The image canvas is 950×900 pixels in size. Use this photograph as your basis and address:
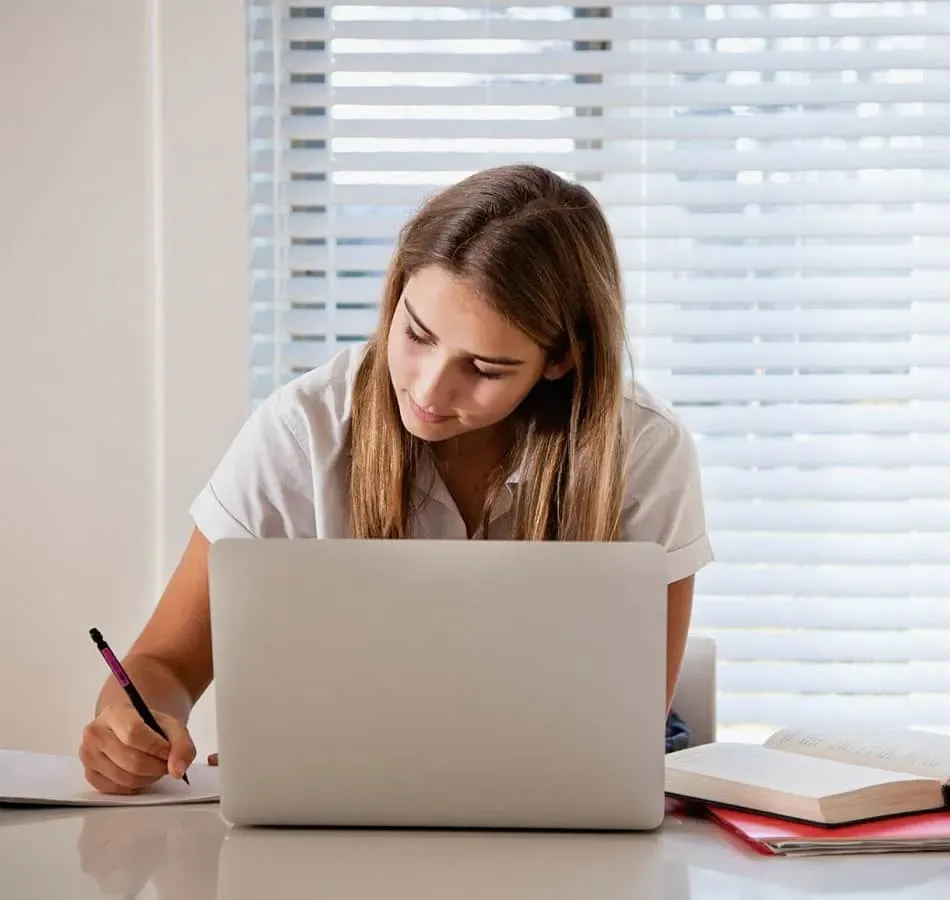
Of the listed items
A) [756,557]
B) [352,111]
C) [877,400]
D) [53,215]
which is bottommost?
[756,557]

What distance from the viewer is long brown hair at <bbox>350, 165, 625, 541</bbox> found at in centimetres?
131

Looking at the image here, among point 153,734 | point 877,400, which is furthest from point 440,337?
point 877,400

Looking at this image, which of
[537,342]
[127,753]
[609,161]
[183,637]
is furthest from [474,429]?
[609,161]

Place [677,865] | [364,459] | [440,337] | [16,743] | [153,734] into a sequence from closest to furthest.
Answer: [677,865], [153,734], [440,337], [364,459], [16,743]

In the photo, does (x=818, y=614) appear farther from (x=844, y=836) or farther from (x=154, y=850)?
(x=154, y=850)

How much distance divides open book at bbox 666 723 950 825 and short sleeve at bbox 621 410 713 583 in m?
0.35

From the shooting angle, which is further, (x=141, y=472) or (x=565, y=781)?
(x=141, y=472)

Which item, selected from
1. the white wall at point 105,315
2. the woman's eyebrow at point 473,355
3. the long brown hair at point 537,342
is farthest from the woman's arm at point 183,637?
the white wall at point 105,315

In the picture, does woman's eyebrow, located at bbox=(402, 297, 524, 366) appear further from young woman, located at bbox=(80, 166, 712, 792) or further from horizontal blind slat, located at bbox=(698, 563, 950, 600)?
horizontal blind slat, located at bbox=(698, 563, 950, 600)

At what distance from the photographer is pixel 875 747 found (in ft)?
3.79

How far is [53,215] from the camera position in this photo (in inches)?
85.2

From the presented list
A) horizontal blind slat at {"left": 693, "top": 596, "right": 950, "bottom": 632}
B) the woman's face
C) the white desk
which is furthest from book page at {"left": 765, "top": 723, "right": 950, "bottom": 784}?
horizontal blind slat at {"left": 693, "top": 596, "right": 950, "bottom": 632}

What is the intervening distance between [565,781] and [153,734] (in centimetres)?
40

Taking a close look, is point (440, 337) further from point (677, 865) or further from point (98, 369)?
point (98, 369)
